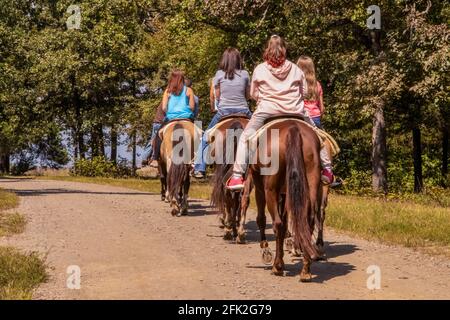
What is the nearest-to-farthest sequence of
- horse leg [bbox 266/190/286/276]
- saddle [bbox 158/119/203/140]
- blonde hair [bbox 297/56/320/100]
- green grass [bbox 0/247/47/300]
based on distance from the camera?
1. green grass [bbox 0/247/47/300]
2. horse leg [bbox 266/190/286/276]
3. blonde hair [bbox 297/56/320/100]
4. saddle [bbox 158/119/203/140]

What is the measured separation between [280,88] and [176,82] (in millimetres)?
6432

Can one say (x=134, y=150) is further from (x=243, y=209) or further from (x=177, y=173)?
(x=243, y=209)

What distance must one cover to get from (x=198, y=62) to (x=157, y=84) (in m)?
6.21

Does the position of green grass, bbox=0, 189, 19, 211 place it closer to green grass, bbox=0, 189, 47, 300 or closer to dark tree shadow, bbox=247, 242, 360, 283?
green grass, bbox=0, 189, 47, 300

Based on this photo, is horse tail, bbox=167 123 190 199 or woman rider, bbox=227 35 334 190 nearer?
woman rider, bbox=227 35 334 190

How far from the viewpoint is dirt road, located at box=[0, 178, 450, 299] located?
303 inches

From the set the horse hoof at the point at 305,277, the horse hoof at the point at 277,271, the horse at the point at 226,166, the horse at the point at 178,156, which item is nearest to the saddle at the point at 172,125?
the horse at the point at 178,156

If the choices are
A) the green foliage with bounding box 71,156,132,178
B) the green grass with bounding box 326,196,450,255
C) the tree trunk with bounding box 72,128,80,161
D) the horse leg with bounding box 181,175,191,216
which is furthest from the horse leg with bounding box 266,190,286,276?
the tree trunk with bounding box 72,128,80,161

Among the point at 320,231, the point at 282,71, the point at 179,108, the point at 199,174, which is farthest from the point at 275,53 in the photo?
the point at 179,108

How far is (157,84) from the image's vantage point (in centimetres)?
4225

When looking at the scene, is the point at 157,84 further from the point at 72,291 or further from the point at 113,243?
the point at 72,291

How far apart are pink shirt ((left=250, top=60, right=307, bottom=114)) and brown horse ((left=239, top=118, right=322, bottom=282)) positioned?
12.5 inches

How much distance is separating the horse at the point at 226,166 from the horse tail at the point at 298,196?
3601mm

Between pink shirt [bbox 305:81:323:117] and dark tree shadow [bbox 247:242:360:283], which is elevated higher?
pink shirt [bbox 305:81:323:117]
